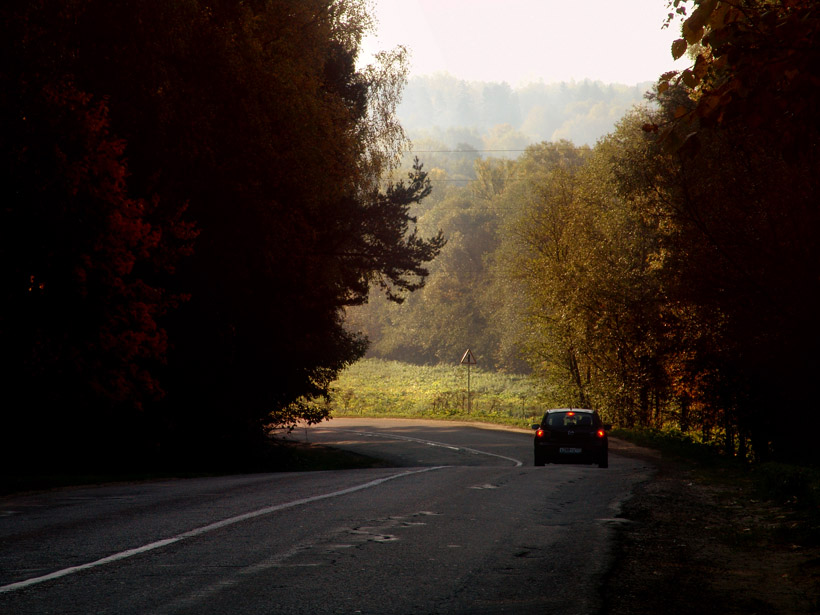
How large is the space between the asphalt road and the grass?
2900cm

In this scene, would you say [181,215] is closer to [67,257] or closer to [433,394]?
[67,257]

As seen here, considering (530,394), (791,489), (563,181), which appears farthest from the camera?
(530,394)

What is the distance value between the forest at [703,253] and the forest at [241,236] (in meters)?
0.10

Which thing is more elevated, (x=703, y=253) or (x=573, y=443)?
(x=703, y=253)

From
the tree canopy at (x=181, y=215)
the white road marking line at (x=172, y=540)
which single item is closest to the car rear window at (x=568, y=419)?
the tree canopy at (x=181, y=215)

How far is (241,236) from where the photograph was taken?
20828mm

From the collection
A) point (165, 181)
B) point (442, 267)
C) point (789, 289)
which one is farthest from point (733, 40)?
point (442, 267)

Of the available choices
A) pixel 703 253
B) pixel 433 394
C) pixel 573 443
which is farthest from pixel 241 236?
pixel 433 394

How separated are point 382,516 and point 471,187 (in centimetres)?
8597

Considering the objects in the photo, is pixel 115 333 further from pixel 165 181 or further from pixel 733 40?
pixel 733 40

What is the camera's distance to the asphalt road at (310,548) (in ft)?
18.9

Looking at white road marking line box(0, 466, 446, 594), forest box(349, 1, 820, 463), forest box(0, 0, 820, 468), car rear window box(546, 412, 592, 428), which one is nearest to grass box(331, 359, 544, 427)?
forest box(349, 1, 820, 463)

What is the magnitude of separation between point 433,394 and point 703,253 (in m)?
44.8

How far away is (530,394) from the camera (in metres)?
64.8
